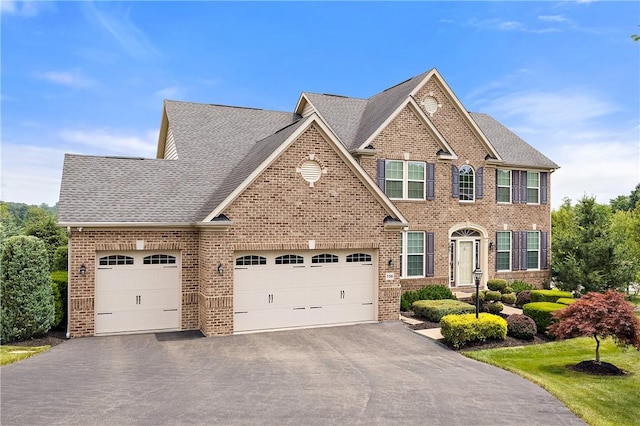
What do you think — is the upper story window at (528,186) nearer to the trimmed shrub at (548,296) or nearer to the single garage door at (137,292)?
the trimmed shrub at (548,296)

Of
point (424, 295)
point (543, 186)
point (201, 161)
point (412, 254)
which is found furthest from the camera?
point (543, 186)

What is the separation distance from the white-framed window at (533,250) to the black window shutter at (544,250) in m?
0.21

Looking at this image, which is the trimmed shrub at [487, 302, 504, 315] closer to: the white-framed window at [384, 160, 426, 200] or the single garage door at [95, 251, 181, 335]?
the white-framed window at [384, 160, 426, 200]

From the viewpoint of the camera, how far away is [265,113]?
2394 cm

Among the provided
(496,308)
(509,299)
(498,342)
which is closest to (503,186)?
(509,299)

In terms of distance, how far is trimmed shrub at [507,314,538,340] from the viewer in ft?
49.4

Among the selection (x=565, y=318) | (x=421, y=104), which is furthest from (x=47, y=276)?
(x=421, y=104)

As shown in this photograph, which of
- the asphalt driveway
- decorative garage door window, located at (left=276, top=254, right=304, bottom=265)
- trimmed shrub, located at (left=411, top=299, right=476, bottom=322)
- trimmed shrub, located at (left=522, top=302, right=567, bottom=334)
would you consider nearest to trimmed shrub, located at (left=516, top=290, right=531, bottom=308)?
trimmed shrub, located at (left=522, top=302, right=567, bottom=334)

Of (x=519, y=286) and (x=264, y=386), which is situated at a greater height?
(x=519, y=286)

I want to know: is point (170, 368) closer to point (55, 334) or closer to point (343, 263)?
point (55, 334)

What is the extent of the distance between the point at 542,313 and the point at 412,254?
21.4 ft

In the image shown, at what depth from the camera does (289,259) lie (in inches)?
625

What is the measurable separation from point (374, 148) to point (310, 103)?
4915mm

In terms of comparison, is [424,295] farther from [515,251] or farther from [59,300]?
[59,300]
